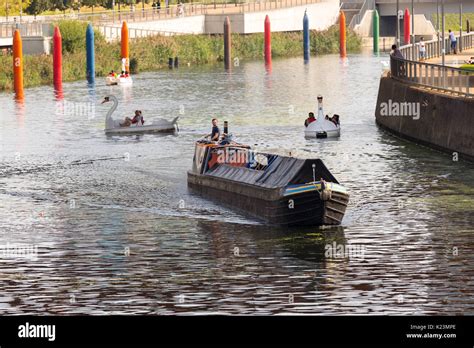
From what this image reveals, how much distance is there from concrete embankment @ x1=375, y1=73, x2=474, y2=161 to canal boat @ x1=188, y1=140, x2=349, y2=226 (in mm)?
10612

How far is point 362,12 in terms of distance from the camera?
160875mm

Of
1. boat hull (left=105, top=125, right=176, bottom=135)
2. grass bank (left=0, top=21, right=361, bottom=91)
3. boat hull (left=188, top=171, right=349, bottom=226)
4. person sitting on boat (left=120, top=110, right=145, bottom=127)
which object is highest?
grass bank (left=0, top=21, right=361, bottom=91)

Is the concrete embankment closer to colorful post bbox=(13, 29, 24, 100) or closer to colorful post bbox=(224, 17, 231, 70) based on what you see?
colorful post bbox=(13, 29, 24, 100)

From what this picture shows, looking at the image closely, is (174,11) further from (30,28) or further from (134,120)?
(134,120)

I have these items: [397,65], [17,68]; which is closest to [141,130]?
[397,65]

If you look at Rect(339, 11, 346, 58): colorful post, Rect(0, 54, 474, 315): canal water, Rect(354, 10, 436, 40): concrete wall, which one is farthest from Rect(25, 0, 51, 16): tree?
Rect(0, 54, 474, 315): canal water

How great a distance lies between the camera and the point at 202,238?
126ft

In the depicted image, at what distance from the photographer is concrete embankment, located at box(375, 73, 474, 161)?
51969 millimetres

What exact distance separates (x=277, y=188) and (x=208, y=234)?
97.8 inches

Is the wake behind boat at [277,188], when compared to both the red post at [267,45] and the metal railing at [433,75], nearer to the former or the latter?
the metal railing at [433,75]
